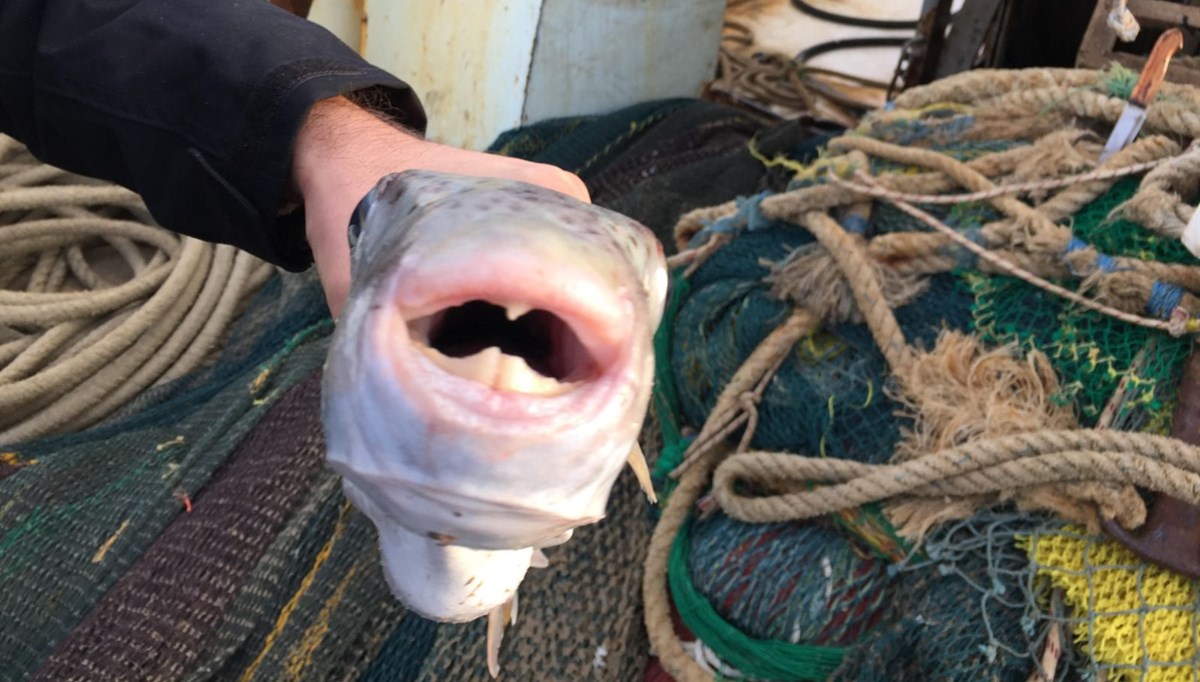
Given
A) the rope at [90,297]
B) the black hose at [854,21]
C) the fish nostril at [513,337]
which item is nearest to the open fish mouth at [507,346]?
the fish nostril at [513,337]

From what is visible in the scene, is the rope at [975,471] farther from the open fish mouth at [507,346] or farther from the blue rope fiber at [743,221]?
the open fish mouth at [507,346]

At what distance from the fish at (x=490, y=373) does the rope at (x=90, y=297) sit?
1324 mm

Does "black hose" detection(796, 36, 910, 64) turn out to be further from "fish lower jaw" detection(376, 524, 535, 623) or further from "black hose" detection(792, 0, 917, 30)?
"fish lower jaw" detection(376, 524, 535, 623)

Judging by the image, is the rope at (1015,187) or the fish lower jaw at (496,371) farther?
the rope at (1015,187)

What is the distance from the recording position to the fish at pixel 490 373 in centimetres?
44

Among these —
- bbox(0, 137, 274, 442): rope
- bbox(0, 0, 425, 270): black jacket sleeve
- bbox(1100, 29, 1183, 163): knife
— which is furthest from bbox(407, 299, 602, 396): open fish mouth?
bbox(0, 137, 274, 442): rope

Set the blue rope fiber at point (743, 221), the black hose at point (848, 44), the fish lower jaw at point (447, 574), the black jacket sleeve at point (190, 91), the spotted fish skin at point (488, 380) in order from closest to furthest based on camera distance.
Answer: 1. the spotted fish skin at point (488, 380)
2. the fish lower jaw at point (447, 574)
3. the black jacket sleeve at point (190, 91)
4. the blue rope fiber at point (743, 221)
5. the black hose at point (848, 44)

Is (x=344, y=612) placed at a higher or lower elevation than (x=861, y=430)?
lower

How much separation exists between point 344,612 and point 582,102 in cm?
118

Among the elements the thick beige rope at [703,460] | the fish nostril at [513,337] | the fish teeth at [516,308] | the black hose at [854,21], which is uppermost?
the fish teeth at [516,308]

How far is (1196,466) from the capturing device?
3.03ft

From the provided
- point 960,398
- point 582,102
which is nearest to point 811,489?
point 960,398

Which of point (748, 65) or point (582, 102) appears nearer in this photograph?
point (582, 102)

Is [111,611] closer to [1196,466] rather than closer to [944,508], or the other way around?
[944,508]
